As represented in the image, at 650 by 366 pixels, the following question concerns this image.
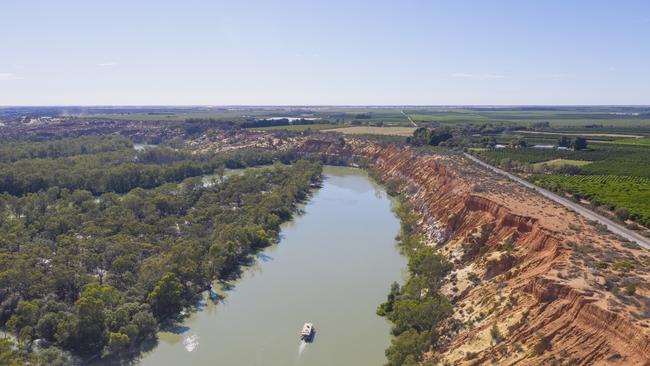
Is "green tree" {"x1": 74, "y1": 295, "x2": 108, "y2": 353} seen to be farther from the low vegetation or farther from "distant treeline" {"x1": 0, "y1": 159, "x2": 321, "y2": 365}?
the low vegetation

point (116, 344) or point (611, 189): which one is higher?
point (611, 189)

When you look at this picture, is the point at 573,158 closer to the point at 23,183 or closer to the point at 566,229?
the point at 566,229

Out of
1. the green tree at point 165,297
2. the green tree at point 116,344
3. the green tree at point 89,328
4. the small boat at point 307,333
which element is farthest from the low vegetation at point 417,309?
the green tree at point 89,328

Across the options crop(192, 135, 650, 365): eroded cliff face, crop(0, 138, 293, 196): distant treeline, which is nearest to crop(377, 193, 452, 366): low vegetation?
crop(192, 135, 650, 365): eroded cliff face

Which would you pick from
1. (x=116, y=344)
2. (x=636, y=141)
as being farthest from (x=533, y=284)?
(x=636, y=141)

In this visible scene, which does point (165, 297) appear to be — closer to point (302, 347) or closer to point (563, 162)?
point (302, 347)

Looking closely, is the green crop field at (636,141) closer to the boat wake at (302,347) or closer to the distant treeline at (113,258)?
the distant treeline at (113,258)
